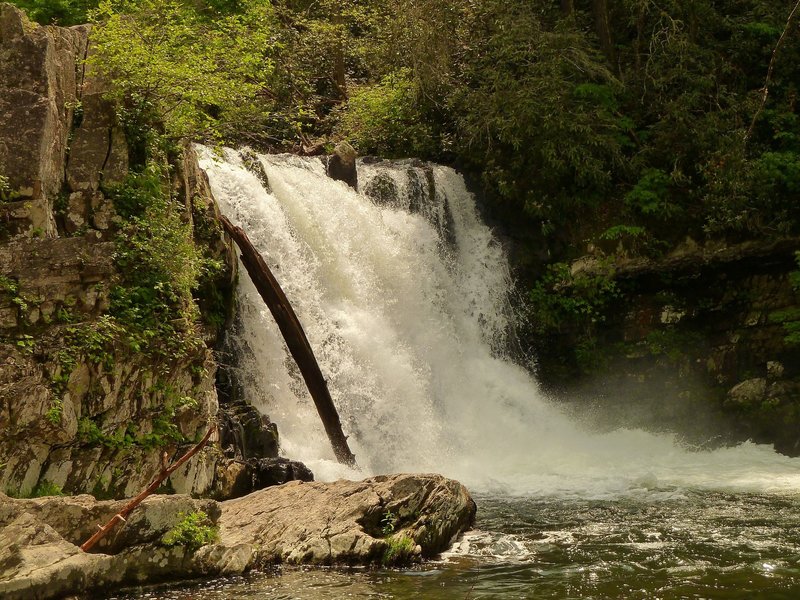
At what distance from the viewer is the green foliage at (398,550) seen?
830 centimetres

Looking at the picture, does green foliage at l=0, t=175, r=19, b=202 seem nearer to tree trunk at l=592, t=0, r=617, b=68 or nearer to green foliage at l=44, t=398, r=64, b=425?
Result: green foliage at l=44, t=398, r=64, b=425

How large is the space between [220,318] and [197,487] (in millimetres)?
3441

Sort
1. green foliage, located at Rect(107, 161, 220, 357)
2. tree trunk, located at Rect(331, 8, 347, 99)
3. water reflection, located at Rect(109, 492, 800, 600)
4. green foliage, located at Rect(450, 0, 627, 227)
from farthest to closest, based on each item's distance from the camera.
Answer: tree trunk, located at Rect(331, 8, 347, 99), green foliage, located at Rect(450, 0, 627, 227), green foliage, located at Rect(107, 161, 220, 357), water reflection, located at Rect(109, 492, 800, 600)

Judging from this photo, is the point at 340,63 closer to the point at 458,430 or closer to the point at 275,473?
the point at 458,430

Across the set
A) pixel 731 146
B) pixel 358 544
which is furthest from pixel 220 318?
pixel 731 146

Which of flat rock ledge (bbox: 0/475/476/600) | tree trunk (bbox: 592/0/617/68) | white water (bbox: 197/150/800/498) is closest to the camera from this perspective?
flat rock ledge (bbox: 0/475/476/600)

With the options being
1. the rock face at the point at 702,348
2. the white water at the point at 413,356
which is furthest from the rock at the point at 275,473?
the rock face at the point at 702,348

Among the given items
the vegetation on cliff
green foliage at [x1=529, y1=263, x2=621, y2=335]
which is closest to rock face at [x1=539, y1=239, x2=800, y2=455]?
the vegetation on cliff

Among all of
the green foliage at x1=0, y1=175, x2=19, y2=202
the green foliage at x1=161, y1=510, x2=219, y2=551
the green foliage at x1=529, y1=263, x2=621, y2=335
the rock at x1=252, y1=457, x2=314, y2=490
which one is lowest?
the rock at x1=252, y1=457, x2=314, y2=490

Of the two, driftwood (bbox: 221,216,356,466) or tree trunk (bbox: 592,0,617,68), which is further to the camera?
tree trunk (bbox: 592,0,617,68)

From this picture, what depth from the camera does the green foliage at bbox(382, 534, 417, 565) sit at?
8.30 metres

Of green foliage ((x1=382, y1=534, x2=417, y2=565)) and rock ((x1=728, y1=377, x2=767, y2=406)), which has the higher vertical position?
rock ((x1=728, y1=377, x2=767, y2=406))

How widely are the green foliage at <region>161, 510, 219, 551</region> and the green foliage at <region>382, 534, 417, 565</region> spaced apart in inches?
63.1

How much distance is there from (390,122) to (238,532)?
44.7 ft
